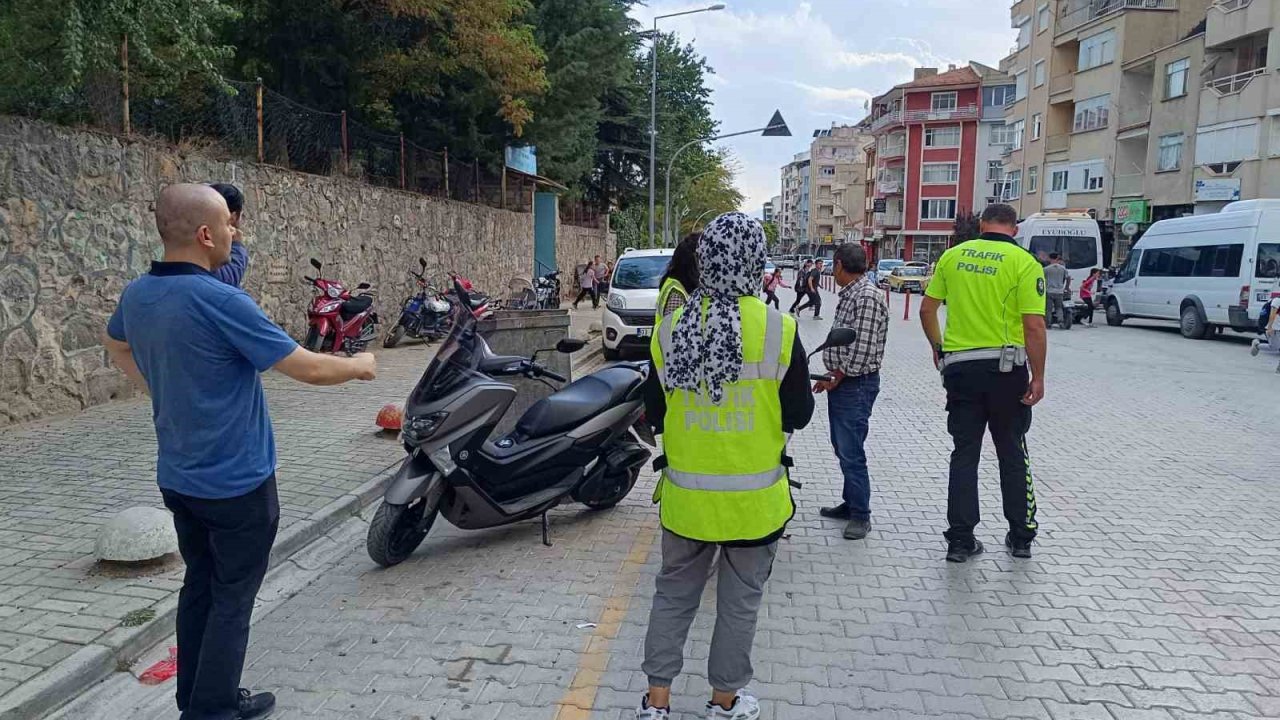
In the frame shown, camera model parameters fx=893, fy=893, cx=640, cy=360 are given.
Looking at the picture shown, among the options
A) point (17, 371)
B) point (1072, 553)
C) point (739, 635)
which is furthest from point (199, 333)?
point (17, 371)

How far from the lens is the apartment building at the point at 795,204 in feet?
465

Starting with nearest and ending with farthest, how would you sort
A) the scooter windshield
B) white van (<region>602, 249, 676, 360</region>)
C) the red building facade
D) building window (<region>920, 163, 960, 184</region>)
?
1. the scooter windshield
2. white van (<region>602, 249, 676, 360</region>)
3. the red building facade
4. building window (<region>920, 163, 960, 184</region>)

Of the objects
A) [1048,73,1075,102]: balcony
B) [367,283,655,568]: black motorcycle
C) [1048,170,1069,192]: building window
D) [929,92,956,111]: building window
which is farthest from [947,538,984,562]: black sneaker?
[929,92,956,111]: building window

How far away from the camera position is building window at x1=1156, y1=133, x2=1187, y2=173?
109 ft

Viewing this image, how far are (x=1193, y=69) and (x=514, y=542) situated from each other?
36.4 metres

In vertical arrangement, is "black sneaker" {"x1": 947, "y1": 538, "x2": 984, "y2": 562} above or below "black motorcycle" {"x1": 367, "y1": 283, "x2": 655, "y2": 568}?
below

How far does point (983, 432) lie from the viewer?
4.96 m

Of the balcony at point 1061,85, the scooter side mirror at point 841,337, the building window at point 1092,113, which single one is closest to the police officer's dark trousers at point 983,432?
the scooter side mirror at point 841,337

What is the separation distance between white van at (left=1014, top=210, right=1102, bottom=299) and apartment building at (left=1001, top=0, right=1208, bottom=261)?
34.6 ft

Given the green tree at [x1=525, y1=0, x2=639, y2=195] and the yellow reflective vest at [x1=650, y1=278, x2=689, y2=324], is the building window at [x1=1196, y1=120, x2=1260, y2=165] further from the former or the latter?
the yellow reflective vest at [x1=650, y1=278, x2=689, y2=324]

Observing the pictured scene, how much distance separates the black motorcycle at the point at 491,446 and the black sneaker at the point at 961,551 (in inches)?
79.7

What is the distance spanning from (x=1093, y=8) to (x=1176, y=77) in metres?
8.70

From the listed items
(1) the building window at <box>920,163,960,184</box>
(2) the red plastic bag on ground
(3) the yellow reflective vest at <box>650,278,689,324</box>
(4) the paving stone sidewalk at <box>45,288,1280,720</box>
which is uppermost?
(1) the building window at <box>920,163,960,184</box>

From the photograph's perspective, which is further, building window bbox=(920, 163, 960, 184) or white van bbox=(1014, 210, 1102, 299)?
building window bbox=(920, 163, 960, 184)
